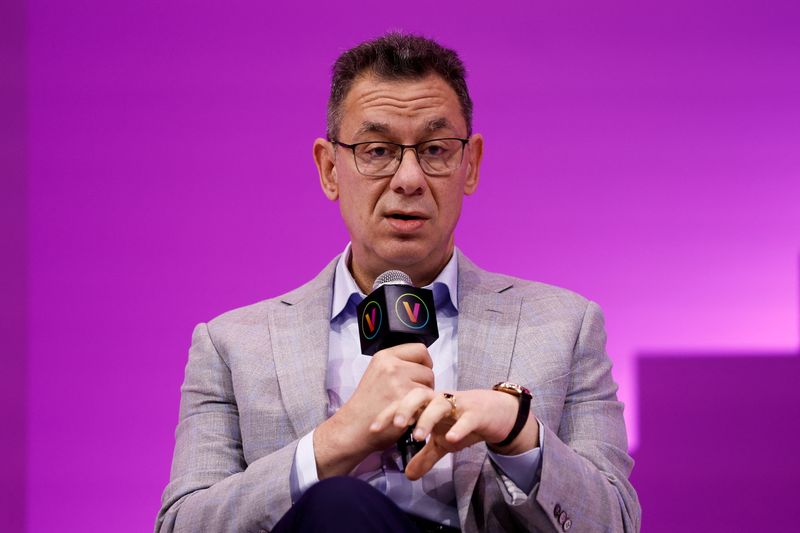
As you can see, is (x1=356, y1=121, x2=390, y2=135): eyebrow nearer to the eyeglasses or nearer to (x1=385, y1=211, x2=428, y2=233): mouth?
the eyeglasses

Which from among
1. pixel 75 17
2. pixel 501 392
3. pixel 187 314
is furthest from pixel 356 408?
pixel 75 17

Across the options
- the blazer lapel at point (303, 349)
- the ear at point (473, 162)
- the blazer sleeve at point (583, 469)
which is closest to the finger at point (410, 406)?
the blazer sleeve at point (583, 469)

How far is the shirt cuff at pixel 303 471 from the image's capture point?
1.95 metres

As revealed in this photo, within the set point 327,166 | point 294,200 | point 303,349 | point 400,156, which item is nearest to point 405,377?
point 303,349

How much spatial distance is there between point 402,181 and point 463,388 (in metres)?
0.45

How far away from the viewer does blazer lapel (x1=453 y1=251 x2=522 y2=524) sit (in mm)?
2043

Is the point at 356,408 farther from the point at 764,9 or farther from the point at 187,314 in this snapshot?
the point at 764,9

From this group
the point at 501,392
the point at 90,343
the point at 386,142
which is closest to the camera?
the point at 501,392

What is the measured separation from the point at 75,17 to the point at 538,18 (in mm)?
1431

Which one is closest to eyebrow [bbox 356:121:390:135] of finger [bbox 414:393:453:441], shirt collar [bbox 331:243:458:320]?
shirt collar [bbox 331:243:458:320]

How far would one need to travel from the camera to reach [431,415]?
1.69 meters

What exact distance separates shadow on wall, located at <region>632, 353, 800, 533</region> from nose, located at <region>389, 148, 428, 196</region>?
123 cm

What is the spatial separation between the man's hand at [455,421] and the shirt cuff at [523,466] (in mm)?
10

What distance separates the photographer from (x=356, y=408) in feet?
6.20
